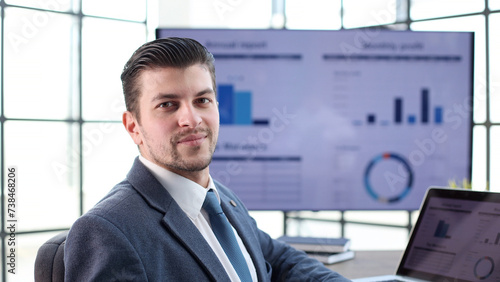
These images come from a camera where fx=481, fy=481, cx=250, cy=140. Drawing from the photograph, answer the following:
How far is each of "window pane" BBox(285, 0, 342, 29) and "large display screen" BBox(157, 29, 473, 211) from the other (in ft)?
5.91

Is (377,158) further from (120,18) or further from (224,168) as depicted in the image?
(120,18)

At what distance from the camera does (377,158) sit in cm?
293

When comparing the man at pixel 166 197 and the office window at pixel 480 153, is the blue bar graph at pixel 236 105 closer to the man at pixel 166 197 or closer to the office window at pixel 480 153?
the man at pixel 166 197

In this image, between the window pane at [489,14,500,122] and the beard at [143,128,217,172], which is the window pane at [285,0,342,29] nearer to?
the window pane at [489,14,500,122]

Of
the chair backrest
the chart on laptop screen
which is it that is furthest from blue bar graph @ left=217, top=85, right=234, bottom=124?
the chair backrest

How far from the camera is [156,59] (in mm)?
1522

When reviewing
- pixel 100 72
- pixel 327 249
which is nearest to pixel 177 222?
pixel 327 249

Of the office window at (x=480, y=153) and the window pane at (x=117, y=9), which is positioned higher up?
the window pane at (x=117, y=9)

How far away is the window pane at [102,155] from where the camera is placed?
14.4 ft

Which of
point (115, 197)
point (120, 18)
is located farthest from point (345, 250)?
point (120, 18)

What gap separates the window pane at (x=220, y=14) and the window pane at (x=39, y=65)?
1.00m

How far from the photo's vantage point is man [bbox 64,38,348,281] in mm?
1252

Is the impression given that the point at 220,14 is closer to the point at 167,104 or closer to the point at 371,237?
the point at 371,237

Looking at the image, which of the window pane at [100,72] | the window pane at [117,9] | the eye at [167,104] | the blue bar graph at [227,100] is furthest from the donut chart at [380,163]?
the window pane at [117,9]
